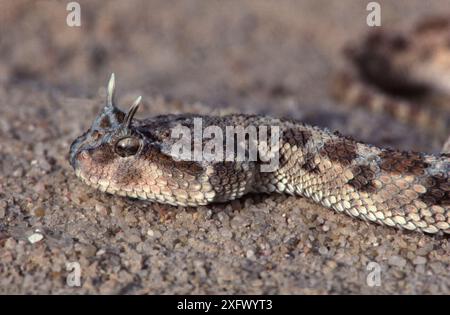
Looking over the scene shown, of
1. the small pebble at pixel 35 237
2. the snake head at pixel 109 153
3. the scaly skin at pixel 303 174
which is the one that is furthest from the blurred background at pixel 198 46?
the small pebble at pixel 35 237

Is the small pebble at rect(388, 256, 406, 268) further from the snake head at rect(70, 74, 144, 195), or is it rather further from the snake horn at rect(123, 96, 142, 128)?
the snake horn at rect(123, 96, 142, 128)

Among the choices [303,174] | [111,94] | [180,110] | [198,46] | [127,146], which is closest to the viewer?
[127,146]

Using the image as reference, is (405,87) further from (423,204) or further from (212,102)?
(423,204)

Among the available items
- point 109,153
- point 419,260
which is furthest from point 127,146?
point 419,260

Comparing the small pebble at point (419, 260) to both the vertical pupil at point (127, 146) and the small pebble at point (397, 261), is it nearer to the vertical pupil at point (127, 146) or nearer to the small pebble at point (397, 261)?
the small pebble at point (397, 261)

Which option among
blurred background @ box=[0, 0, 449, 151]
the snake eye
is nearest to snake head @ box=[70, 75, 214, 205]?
the snake eye

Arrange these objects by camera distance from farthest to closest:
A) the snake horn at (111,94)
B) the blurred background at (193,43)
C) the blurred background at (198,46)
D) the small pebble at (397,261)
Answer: the blurred background at (193,43)
the blurred background at (198,46)
the snake horn at (111,94)
the small pebble at (397,261)

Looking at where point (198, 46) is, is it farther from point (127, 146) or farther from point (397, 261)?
point (397, 261)

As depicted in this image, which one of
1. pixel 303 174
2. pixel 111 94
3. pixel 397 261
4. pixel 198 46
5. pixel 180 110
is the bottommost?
pixel 397 261

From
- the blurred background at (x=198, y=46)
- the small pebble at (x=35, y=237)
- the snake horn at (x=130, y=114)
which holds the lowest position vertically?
the small pebble at (x=35, y=237)
